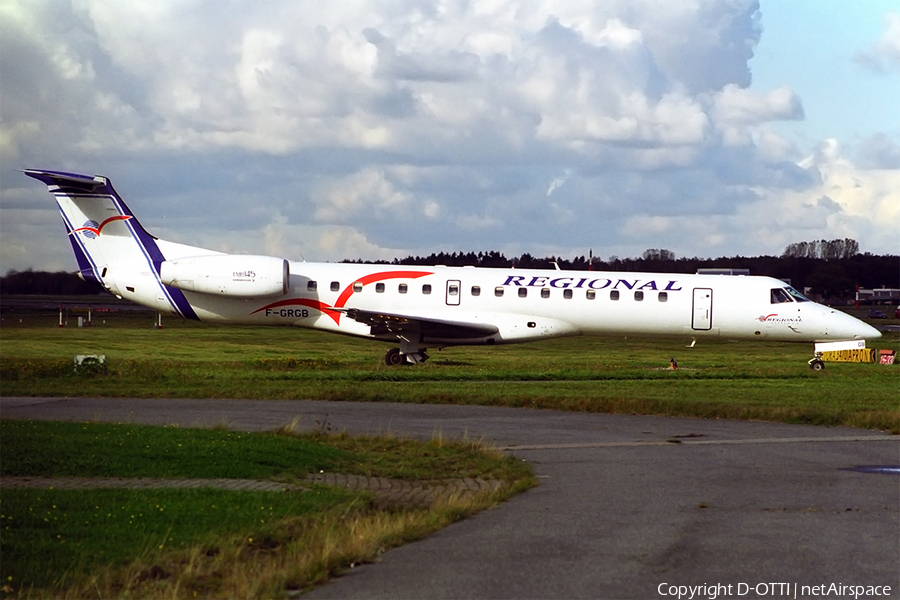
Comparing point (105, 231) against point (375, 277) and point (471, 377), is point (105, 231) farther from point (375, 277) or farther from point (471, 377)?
point (471, 377)

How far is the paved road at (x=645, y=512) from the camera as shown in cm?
752

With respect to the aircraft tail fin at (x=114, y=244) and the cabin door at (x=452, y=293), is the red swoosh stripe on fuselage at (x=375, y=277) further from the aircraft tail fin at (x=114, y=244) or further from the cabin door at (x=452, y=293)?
the aircraft tail fin at (x=114, y=244)

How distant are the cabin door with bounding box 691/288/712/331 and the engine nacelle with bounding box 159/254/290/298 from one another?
1214 centimetres

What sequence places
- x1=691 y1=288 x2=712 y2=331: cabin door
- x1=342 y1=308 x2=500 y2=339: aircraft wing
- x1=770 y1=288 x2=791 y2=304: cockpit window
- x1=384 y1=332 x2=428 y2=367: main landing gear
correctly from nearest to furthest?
x1=342 y1=308 x2=500 y2=339: aircraft wing, x1=384 y1=332 x2=428 y2=367: main landing gear, x1=691 y1=288 x2=712 y2=331: cabin door, x1=770 y1=288 x2=791 y2=304: cockpit window

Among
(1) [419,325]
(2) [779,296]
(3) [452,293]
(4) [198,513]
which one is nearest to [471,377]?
(1) [419,325]

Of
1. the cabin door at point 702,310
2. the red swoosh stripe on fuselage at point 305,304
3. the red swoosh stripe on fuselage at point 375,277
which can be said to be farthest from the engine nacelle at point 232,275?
the cabin door at point 702,310

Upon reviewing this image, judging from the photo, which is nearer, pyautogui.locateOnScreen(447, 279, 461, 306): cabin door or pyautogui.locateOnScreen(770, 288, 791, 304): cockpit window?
pyautogui.locateOnScreen(447, 279, 461, 306): cabin door

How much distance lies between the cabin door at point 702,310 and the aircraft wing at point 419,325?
5.93 metres

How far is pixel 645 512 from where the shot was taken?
10148 millimetres

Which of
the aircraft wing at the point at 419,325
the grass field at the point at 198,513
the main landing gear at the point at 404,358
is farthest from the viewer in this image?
the main landing gear at the point at 404,358

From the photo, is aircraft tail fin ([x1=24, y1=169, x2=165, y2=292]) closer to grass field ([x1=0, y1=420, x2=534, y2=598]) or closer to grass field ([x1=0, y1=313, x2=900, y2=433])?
grass field ([x1=0, y1=313, x2=900, y2=433])

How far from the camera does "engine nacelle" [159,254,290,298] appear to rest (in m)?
31.1

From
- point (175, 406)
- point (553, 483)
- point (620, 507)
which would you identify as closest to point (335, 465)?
point (553, 483)

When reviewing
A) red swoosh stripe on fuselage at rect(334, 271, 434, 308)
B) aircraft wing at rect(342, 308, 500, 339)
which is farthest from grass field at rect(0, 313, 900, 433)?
red swoosh stripe on fuselage at rect(334, 271, 434, 308)
